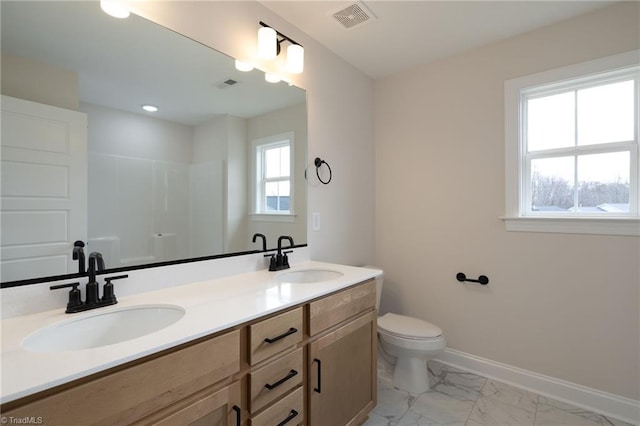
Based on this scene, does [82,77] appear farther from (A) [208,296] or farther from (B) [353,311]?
(B) [353,311]

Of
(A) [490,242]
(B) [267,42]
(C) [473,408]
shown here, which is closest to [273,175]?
(B) [267,42]

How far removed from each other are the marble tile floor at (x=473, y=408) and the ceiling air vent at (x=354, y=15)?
2.49 m

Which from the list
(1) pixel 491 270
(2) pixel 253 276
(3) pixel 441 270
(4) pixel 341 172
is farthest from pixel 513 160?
(2) pixel 253 276

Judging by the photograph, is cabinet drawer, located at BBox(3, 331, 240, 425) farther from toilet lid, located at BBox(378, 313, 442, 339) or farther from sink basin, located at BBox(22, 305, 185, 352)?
toilet lid, located at BBox(378, 313, 442, 339)

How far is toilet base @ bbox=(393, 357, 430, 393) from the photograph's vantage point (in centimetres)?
208

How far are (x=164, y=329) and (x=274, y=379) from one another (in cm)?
48

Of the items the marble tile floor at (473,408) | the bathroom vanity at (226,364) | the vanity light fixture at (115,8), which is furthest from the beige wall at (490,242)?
the vanity light fixture at (115,8)

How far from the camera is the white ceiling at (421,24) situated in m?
1.82

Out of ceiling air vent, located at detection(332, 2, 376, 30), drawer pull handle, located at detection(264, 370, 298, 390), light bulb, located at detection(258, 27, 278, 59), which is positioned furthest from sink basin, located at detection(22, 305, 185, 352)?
ceiling air vent, located at detection(332, 2, 376, 30)

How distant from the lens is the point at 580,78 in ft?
6.35

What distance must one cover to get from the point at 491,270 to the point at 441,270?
14.4 inches

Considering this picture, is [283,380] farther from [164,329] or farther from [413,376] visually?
[413,376]

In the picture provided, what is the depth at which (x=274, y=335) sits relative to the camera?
1137 millimetres

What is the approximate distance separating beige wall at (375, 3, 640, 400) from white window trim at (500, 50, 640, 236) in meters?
0.05
